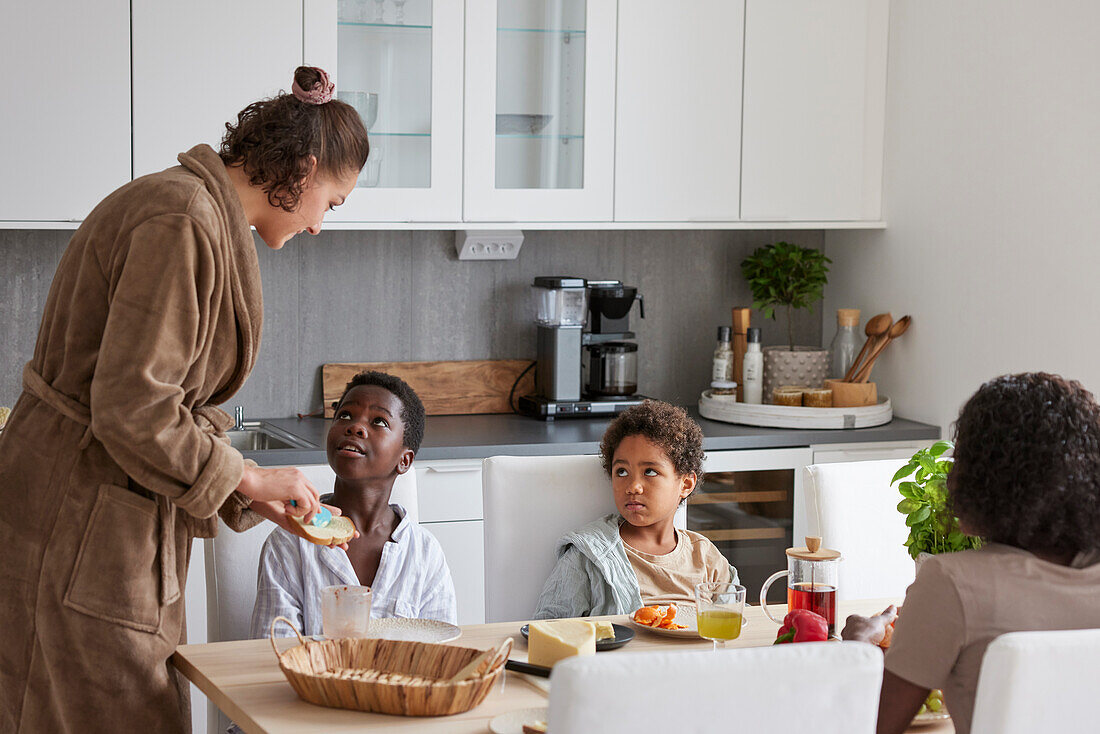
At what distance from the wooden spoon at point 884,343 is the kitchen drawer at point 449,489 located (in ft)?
3.91

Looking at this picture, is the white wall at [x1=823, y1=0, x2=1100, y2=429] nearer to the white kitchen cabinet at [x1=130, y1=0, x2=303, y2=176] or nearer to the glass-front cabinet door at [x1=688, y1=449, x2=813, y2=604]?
the glass-front cabinet door at [x1=688, y1=449, x2=813, y2=604]

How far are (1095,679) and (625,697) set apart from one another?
53 cm

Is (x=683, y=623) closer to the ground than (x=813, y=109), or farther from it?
closer to the ground

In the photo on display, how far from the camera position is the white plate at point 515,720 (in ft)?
4.78

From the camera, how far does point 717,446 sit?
3.25m

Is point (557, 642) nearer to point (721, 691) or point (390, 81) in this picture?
point (721, 691)

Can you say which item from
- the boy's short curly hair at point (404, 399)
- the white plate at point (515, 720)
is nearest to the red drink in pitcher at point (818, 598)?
the white plate at point (515, 720)

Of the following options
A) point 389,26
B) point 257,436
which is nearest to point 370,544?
point 257,436

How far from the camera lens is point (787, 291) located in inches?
147

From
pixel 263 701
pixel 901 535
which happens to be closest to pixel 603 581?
pixel 901 535

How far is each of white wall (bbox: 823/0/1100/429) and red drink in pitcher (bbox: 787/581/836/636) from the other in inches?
55.0

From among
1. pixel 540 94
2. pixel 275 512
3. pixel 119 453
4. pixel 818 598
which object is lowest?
pixel 818 598

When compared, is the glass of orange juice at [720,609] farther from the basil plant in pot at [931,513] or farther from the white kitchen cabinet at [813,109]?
the white kitchen cabinet at [813,109]

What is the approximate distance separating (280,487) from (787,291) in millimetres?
2351
